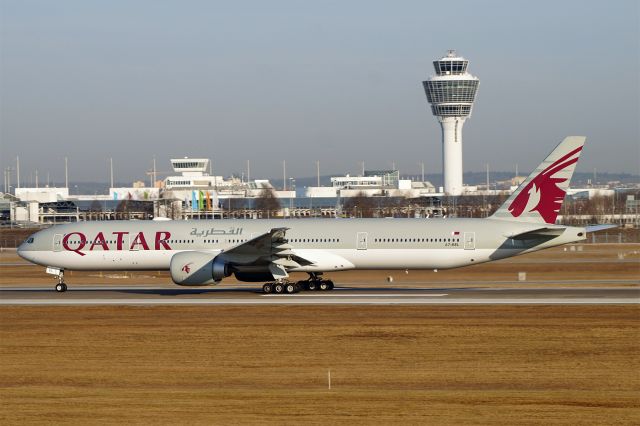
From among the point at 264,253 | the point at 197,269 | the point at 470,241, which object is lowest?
the point at 197,269

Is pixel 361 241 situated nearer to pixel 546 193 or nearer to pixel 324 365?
pixel 546 193

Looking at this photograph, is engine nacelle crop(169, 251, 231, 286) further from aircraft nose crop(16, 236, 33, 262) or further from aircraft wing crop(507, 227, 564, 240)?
aircraft wing crop(507, 227, 564, 240)

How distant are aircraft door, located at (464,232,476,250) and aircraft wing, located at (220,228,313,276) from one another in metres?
7.12

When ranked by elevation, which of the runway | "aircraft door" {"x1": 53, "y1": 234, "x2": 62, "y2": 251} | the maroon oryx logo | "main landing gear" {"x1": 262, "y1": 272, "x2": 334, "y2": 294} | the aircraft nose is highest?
the maroon oryx logo

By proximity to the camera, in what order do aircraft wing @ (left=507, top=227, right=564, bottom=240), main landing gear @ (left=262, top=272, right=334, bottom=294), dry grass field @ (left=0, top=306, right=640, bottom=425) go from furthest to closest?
1. main landing gear @ (left=262, top=272, right=334, bottom=294)
2. aircraft wing @ (left=507, top=227, right=564, bottom=240)
3. dry grass field @ (left=0, top=306, right=640, bottom=425)

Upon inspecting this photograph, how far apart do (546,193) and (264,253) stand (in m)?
12.0

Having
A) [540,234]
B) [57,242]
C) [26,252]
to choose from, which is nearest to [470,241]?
[540,234]

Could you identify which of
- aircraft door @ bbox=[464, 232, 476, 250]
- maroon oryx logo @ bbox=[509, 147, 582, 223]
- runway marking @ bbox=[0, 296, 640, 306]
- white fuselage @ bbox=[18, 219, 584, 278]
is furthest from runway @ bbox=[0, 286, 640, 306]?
maroon oryx logo @ bbox=[509, 147, 582, 223]

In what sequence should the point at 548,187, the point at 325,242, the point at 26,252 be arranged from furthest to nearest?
the point at 26,252 < the point at 325,242 < the point at 548,187

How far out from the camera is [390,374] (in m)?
20.6

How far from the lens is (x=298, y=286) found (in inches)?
1587

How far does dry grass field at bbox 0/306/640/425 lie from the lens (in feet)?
55.3

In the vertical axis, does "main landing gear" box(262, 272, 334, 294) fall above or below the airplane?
below

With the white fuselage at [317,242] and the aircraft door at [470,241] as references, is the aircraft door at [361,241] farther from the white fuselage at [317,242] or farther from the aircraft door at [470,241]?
the aircraft door at [470,241]
